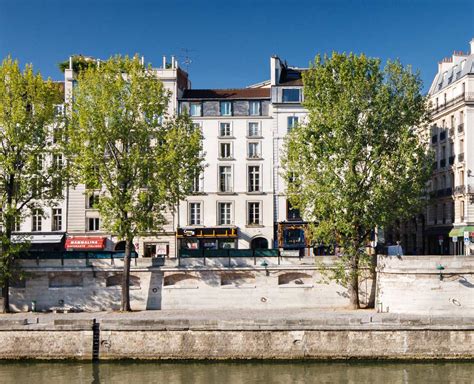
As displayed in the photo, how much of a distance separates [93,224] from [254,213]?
12797 millimetres

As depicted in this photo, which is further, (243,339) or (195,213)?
(195,213)

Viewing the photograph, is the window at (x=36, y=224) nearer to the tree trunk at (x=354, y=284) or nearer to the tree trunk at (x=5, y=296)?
the tree trunk at (x=5, y=296)

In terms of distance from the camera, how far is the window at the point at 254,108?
2398 inches

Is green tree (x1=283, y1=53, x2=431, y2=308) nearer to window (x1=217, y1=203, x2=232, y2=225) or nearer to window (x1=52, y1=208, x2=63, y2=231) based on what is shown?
window (x1=217, y1=203, x2=232, y2=225)

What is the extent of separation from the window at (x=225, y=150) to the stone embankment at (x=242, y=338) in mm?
25272

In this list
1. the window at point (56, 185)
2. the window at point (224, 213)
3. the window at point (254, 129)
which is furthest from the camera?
the window at point (254, 129)

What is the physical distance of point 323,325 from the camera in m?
35.9

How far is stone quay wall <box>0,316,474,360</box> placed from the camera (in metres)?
35.8

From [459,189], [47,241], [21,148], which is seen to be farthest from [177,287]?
[459,189]

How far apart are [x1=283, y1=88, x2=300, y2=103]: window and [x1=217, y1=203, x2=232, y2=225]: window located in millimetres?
9801

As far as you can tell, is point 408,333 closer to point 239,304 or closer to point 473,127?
point 239,304

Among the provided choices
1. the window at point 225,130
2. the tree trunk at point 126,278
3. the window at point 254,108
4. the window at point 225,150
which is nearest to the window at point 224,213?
the window at point 225,150

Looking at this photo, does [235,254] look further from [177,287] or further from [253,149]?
[253,149]

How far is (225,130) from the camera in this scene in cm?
6066
